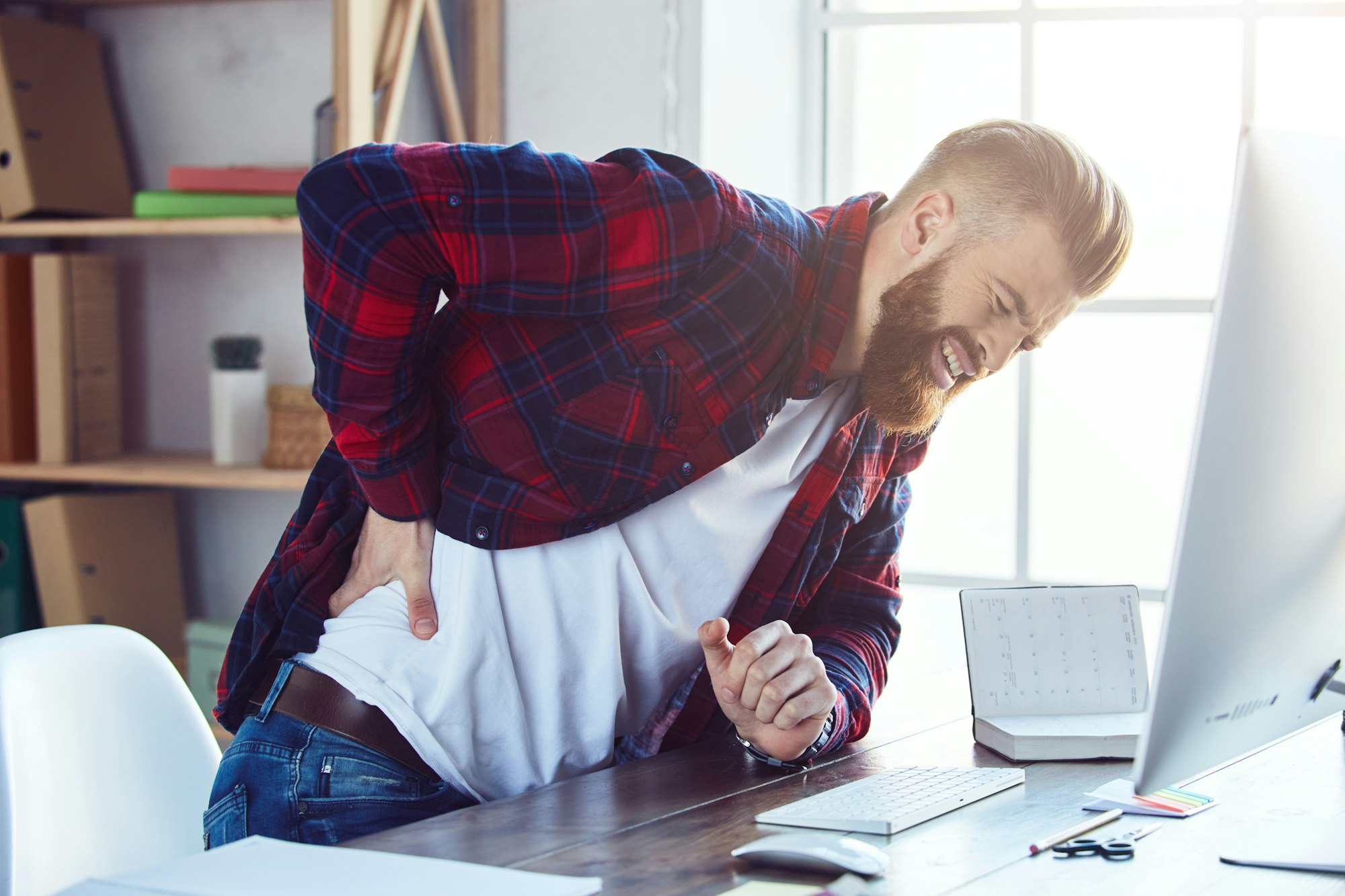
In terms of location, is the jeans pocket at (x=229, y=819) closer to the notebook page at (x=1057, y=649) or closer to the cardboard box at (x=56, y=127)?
the notebook page at (x=1057, y=649)

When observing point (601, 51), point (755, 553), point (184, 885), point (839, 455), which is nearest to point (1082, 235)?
point (839, 455)

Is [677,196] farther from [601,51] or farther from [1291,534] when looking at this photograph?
[601,51]

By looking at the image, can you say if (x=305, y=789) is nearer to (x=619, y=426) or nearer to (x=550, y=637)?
(x=550, y=637)

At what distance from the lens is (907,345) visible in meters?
1.29

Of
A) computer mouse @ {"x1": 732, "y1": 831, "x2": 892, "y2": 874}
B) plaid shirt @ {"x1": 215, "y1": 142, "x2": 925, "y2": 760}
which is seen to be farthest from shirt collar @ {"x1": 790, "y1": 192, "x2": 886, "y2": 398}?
computer mouse @ {"x1": 732, "y1": 831, "x2": 892, "y2": 874}

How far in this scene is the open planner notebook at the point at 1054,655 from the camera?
4.47 ft

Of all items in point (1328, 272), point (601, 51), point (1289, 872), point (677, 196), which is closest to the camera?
point (1328, 272)

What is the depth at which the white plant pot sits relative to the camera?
2266mm

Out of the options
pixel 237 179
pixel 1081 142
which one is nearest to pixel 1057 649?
pixel 1081 142

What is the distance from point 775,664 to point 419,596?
0.34 m

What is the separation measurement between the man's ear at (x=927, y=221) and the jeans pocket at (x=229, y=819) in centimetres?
83

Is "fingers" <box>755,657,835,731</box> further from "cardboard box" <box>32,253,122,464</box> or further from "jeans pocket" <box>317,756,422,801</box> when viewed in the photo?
"cardboard box" <box>32,253,122,464</box>

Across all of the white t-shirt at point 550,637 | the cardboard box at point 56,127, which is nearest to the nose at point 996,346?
the white t-shirt at point 550,637

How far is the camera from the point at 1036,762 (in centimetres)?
127
